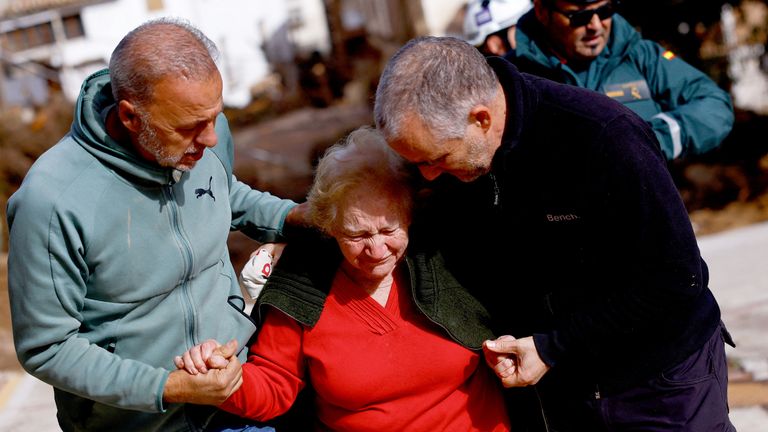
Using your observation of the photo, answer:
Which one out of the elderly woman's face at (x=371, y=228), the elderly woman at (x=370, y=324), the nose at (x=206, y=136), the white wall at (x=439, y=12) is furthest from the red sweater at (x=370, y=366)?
the white wall at (x=439, y=12)

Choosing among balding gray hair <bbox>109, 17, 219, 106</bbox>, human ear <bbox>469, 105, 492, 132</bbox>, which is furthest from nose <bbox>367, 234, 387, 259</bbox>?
balding gray hair <bbox>109, 17, 219, 106</bbox>

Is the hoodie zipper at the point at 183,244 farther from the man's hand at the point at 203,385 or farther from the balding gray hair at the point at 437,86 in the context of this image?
the balding gray hair at the point at 437,86

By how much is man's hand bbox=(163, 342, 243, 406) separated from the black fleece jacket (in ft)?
2.77

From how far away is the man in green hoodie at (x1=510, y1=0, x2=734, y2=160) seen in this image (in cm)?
344

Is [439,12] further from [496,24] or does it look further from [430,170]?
[430,170]

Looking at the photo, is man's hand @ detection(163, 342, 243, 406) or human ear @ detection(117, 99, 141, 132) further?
man's hand @ detection(163, 342, 243, 406)

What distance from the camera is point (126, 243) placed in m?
2.42

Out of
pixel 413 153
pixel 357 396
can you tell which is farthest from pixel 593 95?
pixel 357 396

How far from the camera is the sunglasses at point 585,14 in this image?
3473 millimetres

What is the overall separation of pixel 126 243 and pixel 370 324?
82cm

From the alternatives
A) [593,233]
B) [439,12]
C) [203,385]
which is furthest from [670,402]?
[439,12]

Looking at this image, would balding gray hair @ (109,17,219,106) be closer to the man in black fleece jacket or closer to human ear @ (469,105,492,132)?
the man in black fleece jacket

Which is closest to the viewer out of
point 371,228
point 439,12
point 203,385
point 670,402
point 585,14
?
point 203,385

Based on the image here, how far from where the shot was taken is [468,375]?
289 cm
